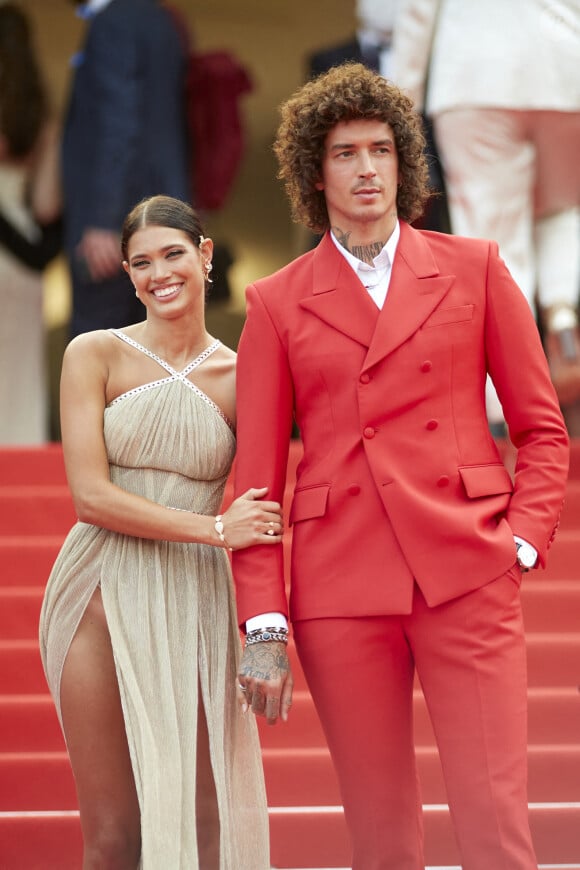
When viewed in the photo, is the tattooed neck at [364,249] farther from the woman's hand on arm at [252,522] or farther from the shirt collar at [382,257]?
the woman's hand on arm at [252,522]

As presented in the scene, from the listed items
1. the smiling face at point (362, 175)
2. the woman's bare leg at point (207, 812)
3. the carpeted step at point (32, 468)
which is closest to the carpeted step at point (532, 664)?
the carpeted step at point (32, 468)

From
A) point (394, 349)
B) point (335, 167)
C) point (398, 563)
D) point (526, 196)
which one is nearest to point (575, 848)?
point (398, 563)

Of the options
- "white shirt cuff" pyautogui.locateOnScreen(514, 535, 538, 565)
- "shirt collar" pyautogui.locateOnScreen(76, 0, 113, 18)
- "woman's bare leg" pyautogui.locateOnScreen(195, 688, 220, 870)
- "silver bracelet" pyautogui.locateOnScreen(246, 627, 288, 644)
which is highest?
"shirt collar" pyautogui.locateOnScreen(76, 0, 113, 18)

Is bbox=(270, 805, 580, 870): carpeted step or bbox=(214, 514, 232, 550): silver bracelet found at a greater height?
bbox=(214, 514, 232, 550): silver bracelet

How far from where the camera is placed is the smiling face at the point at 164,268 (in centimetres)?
325

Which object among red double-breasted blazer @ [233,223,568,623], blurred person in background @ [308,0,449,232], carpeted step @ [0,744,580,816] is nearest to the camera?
red double-breasted blazer @ [233,223,568,623]

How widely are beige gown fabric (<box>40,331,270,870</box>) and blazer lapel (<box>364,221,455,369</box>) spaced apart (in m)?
0.53

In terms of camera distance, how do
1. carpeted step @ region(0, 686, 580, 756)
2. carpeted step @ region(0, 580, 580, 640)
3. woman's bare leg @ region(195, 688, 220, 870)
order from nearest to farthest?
woman's bare leg @ region(195, 688, 220, 870), carpeted step @ region(0, 686, 580, 756), carpeted step @ region(0, 580, 580, 640)

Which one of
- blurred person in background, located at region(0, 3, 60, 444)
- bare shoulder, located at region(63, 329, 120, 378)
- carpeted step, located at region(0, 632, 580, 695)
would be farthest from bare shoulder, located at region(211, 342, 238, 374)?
blurred person in background, located at region(0, 3, 60, 444)

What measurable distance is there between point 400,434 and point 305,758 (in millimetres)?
1784

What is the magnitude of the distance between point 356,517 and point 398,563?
0.14 meters

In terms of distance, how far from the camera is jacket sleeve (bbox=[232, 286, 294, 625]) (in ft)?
9.64

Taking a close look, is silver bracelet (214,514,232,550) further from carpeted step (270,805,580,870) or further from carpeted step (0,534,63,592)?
carpeted step (0,534,63,592)

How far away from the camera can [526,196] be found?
5.73 metres
